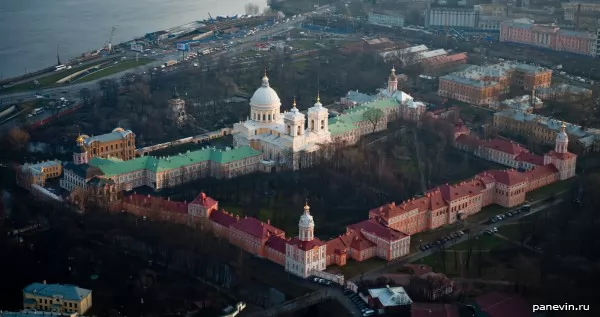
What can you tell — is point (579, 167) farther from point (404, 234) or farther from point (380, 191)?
point (404, 234)

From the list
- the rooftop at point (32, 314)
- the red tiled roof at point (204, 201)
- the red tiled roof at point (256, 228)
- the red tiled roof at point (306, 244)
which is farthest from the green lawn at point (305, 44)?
the rooftop at point (32, 314)

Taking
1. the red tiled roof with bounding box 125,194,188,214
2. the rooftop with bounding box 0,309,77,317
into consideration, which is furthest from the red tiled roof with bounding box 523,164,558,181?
the rooftop with bounding box 0,309,77,317

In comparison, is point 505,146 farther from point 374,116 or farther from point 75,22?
point 75,22

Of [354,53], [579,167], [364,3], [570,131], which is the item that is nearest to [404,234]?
[579,167]

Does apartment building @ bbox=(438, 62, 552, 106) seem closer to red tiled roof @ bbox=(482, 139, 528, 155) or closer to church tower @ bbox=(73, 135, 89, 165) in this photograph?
red tiled roof @ bbox=(482, 139, 528, 155)

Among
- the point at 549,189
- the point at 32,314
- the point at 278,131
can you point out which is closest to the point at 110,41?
the point at 278,131

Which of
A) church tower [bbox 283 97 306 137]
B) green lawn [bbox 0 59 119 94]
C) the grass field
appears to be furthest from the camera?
green lawn [bbox 0 59 119 94]
